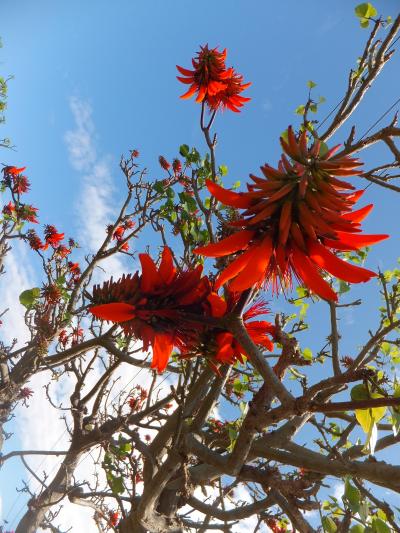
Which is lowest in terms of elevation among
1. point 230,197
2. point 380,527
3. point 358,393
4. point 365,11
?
point 380,527

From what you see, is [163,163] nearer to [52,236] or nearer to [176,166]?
[176,166]

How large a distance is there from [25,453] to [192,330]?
9.52 feet

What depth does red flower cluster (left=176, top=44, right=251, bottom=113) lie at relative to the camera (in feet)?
5.78

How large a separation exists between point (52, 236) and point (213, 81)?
2615 millimetres

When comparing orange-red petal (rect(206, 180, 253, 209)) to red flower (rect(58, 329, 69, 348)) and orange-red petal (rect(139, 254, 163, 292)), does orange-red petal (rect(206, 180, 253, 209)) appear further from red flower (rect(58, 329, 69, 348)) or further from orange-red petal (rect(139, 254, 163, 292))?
red flower (rect(58, 329, 69, 348))

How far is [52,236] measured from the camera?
383 centimetres

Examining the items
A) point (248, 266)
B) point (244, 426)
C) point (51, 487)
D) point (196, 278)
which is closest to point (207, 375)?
point (244, 426)

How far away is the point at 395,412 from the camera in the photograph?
2.38ft

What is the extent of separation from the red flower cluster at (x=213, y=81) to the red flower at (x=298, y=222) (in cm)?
121

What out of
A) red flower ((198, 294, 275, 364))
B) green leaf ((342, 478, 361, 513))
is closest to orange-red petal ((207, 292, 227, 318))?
red flower ((198, 294, 275, 364))

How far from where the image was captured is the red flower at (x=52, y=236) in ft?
12.6

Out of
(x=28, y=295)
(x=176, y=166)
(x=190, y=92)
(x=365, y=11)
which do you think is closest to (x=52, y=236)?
(x=176, y=166)

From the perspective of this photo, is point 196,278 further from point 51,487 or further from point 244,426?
point 51,487

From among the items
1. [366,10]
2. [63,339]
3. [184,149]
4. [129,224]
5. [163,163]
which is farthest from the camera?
[129,224]
